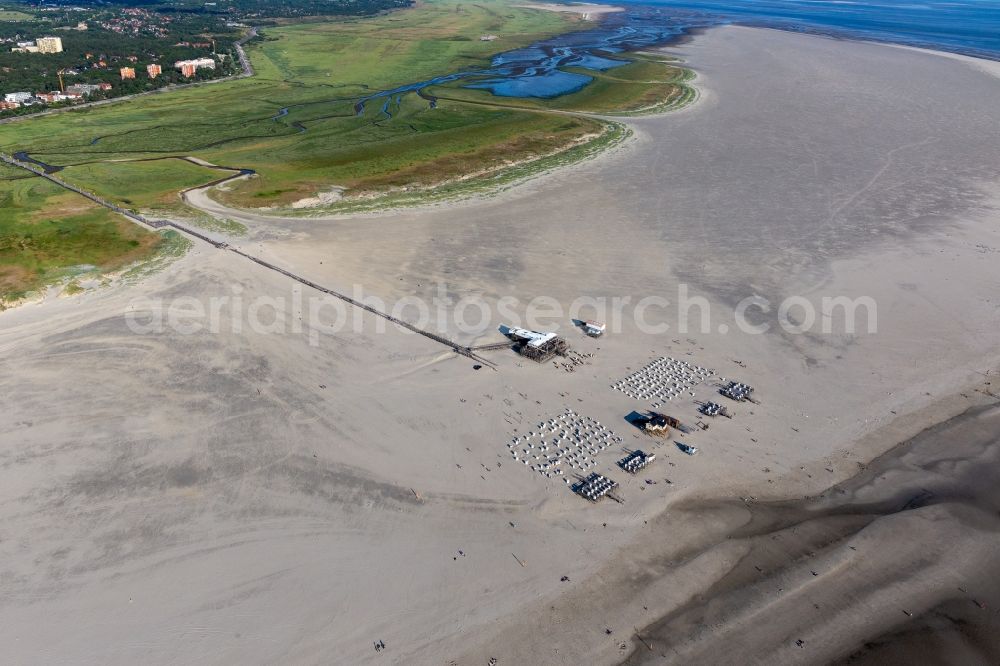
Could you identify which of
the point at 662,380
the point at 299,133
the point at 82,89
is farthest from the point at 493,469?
the point at 82,89

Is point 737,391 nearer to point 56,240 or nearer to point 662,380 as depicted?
point 662,380

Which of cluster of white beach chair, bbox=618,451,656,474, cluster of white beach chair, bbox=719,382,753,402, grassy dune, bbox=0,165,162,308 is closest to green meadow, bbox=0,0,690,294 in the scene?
grassy dune, bbox=0,165,162,308

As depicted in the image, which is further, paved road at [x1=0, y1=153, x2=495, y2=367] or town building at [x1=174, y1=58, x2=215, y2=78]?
town building at [x1=174, y1=58, x2=215, y2=78]

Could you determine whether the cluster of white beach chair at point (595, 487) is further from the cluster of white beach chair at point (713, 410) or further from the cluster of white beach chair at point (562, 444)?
the cluster of white beach chair at point (713, 410)

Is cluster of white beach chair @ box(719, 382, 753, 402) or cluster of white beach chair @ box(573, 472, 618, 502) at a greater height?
cluster of white beach chair @ box(719, 382, 753, 402)

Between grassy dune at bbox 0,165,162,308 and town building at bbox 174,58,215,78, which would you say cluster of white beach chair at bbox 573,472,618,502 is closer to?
grassy dune at bbox 0,165,162,308

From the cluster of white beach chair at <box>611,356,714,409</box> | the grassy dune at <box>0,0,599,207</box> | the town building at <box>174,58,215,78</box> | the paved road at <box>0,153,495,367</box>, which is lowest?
the cluster of white beach chair at <box>611,356,714,409</box>
